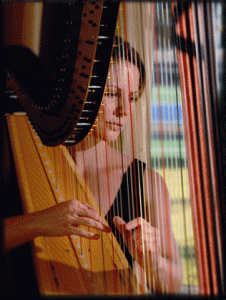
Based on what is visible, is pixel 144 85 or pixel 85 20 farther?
pixel 144 85

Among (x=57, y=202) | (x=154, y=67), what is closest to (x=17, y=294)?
(x=57, y=202)

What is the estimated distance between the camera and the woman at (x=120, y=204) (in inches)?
34.4

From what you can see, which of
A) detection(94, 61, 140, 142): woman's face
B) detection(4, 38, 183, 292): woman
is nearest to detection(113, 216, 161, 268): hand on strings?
detection(4, 38, 183, 292): woman

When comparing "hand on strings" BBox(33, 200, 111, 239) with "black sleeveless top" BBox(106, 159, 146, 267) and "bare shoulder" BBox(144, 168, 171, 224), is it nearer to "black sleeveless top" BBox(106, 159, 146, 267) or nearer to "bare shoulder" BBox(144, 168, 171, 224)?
"black sleeveless top" BBox(106, 159, 146, 267)

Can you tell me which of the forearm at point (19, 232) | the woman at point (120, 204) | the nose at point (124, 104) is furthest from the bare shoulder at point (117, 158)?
the forearm at point (19, 232)

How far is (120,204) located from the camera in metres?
1.08

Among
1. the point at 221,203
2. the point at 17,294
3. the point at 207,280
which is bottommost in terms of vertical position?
the point at 17,294

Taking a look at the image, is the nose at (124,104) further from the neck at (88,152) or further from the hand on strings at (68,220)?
the hand on strings at (68,220)

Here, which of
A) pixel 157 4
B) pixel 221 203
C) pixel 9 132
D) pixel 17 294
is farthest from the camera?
pixel 9 132

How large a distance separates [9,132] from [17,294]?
61cm

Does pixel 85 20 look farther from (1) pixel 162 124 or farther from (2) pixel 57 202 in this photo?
(2) pixel 57 202

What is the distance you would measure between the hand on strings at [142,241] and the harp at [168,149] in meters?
0.03

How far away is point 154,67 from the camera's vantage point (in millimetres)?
825

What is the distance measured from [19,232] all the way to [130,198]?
0.36 meters
